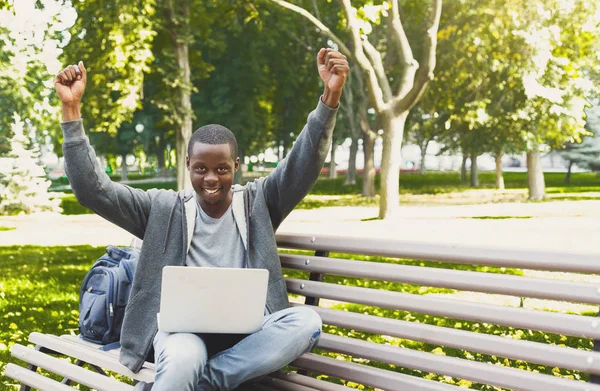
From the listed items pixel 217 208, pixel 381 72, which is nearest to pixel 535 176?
pixel 381 72

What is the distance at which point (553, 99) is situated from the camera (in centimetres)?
2195

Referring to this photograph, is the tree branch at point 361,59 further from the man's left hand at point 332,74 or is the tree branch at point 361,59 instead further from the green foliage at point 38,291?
the man's left hand at point 332,74

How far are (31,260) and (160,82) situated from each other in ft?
42.9

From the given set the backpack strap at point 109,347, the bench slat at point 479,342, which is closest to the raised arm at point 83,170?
the backpack strap at point 109,347

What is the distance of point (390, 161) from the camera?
1973 cm

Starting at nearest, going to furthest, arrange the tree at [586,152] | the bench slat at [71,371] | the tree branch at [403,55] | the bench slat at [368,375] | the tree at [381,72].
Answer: the bench slat at [368,375]
the bench slat at [71,371]
the tree at [381,72]
the tree branch at [403,55]
the tree at [586,152]

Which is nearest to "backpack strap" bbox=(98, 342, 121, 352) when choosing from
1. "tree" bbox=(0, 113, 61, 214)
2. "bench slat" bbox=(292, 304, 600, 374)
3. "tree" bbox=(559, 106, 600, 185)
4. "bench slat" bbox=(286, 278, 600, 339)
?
"bench slat" bbox=(286, 278, 600, 339)

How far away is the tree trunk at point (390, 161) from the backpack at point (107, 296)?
15548 millimetres

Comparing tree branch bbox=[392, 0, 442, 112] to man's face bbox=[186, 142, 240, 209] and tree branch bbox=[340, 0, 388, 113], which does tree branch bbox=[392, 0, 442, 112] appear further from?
man's face bbox=[186, 142, 240, 209]

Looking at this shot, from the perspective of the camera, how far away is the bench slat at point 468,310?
2799 mm

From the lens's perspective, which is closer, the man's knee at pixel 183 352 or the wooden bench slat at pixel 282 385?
the man's knee at pixel 183 352

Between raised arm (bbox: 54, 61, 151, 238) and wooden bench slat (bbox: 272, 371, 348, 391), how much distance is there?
2.84 ft

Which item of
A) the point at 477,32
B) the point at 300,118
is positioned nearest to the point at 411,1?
the point at 477,32

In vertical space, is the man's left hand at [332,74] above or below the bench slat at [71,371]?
above
